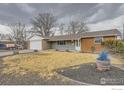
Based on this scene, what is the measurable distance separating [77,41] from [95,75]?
13569mm

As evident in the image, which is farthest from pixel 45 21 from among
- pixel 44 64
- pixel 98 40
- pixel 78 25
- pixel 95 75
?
pixel 95 75

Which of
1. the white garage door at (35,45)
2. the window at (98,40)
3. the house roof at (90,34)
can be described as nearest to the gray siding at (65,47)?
the house roof at (90,34)

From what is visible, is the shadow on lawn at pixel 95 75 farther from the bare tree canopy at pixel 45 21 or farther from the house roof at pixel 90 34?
the house roof at pixel 90 34

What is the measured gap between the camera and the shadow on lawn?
659cm

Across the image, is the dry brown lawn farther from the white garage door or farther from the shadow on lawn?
the white garage door

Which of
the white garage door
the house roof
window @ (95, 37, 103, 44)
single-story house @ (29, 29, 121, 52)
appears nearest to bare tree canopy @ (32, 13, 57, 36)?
the house roof

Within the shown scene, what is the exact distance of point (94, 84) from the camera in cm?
625

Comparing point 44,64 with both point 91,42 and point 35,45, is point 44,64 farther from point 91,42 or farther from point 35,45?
point 35,45

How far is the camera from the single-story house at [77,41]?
15977 mm

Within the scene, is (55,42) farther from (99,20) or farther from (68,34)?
(99,20)

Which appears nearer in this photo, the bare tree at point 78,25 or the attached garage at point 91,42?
the bare tree at point 78,25

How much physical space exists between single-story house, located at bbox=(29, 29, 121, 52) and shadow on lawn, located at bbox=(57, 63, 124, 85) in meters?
6.33

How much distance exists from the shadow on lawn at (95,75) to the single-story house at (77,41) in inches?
249
